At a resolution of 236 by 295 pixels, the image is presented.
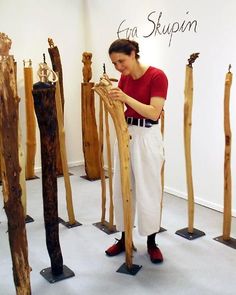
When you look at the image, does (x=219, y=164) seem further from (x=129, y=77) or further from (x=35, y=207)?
(x=35, y=207)

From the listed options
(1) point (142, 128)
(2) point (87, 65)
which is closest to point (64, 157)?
(1) point (142, 128)

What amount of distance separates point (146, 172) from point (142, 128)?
0.27m

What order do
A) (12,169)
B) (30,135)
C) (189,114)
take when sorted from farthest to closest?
(30,135)
(189,114)
(12,169)

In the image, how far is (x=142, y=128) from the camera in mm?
2381

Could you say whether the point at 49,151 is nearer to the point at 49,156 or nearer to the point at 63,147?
the point at 49,156

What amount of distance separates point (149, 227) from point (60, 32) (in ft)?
10.9

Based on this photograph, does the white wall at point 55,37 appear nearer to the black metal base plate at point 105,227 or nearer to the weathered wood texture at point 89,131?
the weathered wood texture at point 89,131

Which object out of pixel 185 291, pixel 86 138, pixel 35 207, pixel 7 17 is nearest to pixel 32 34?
pixel 7 17

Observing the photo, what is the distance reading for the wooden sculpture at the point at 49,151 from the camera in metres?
2.12

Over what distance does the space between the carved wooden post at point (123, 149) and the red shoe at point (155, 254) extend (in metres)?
Result: 0.15

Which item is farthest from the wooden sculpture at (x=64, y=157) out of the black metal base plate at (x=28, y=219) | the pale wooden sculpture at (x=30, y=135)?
the pale wooden sculpture at (x=30, y=135)

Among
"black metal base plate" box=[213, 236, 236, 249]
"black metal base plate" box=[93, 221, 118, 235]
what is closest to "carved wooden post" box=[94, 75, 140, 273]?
"black metal base plate" box=[93, 221, 118, 235]

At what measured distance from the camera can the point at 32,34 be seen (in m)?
4.81

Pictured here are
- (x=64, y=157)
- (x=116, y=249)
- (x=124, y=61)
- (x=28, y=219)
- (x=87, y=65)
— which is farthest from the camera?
(x=87, y=65)
